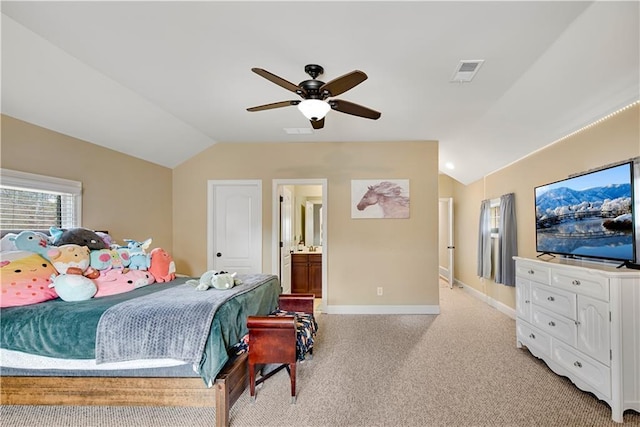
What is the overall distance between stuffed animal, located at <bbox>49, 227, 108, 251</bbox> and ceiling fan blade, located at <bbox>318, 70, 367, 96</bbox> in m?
2.48

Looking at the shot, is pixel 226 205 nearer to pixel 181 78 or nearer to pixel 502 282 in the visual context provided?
pixel 181 78

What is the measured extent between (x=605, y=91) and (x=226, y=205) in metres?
4.67

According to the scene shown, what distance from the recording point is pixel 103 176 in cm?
362

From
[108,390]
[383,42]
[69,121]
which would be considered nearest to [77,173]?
[69,121]

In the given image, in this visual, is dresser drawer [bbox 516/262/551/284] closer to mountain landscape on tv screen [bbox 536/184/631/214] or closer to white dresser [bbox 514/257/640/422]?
white dresser [bbox 514/257/640/422]

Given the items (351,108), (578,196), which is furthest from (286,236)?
(578,196)

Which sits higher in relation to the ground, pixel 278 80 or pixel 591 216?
pixel 278 80

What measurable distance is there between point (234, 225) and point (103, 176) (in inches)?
74.5

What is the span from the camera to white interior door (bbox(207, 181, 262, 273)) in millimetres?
4895

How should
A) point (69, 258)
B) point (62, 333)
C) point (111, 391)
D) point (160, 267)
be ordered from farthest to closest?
point (160, 267)
point (69, 258)
point (111, 391)
point (62, 333)

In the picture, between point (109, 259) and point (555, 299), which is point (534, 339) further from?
point (109, 259)

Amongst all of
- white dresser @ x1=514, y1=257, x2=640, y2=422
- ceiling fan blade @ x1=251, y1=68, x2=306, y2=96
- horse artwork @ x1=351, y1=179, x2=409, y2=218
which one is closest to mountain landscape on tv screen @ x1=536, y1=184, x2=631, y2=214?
white dresser @ x1=514, y1=257, x2=640, y2=422

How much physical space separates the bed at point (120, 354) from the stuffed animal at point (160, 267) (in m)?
0.82

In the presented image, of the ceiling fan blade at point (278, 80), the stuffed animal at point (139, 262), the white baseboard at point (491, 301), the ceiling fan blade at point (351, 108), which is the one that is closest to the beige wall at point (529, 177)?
the white baseboard at point (491, 301)
